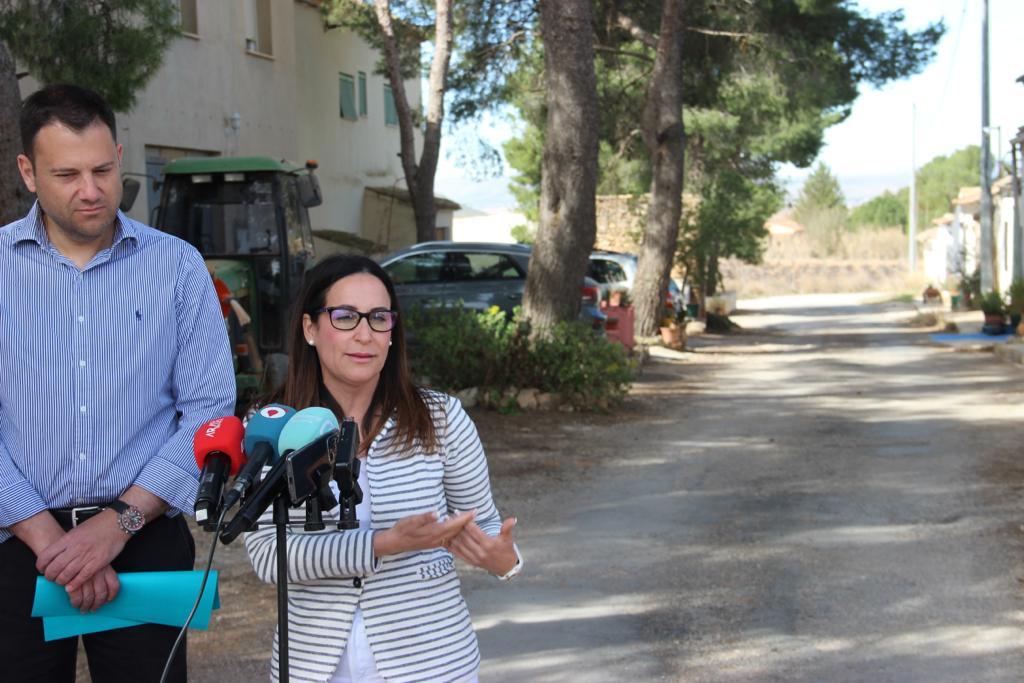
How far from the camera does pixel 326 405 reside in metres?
3.03

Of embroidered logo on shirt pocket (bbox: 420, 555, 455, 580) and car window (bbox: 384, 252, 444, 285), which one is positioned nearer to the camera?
embroidered logo on shirt pocket (bbox: 420, 555, 455, 580)

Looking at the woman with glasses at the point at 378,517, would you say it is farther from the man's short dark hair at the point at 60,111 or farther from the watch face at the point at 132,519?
the man's short dark hair at the point at 60,111

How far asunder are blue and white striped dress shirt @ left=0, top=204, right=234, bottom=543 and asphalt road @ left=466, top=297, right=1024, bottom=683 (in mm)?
2722

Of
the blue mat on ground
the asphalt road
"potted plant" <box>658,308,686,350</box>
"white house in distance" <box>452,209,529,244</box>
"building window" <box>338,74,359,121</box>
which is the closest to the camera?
the asphalt road

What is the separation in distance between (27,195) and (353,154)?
75.0 ft

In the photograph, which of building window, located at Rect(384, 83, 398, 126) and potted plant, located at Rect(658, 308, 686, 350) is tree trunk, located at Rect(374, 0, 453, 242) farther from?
building window, located at Rect(384, 83, 398, 126)

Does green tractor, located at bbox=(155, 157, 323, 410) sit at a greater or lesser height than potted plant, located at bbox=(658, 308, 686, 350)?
greater

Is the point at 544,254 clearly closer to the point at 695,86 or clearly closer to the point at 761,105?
the point at 695,86

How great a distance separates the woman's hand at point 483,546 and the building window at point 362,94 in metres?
29.0

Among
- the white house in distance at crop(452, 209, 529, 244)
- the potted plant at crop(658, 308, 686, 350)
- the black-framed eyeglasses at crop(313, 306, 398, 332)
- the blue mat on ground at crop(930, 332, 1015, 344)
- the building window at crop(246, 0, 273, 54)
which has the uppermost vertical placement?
the building window at crop(246, 0, 273, 54)

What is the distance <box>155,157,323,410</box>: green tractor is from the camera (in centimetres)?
1353

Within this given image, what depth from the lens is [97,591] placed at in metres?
3.03

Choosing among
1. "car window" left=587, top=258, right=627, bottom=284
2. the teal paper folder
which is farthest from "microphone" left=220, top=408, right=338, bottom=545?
"car window" left=587, top=258, right=627, bottom=284

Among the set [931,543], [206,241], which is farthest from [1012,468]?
[206,241]
